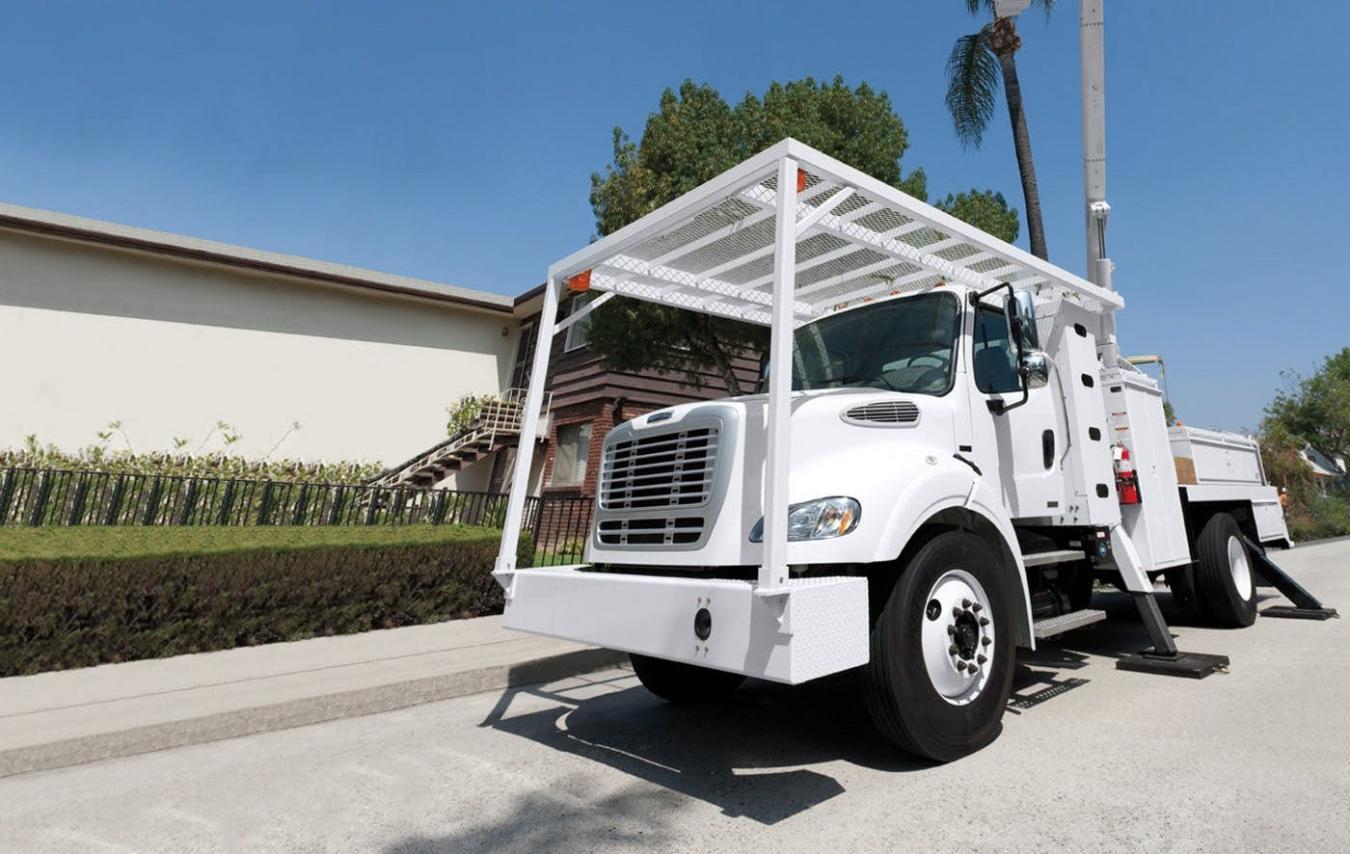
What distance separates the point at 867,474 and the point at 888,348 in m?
1.50

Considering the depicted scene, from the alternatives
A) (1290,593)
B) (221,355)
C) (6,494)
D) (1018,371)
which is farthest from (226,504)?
(1290,593)

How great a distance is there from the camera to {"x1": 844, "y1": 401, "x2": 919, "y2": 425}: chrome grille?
146 inches

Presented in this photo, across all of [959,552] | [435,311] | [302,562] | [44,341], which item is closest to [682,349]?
[302,562]

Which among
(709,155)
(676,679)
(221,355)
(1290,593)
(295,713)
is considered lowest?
(295,713)

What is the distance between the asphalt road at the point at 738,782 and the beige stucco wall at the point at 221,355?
1330cm

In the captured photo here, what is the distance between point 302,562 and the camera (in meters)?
6.78

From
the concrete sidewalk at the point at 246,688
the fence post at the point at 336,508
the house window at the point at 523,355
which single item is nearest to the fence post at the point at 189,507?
the fence post at the point at 336,508

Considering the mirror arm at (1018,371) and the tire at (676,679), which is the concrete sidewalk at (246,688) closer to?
the tire at (676,679)

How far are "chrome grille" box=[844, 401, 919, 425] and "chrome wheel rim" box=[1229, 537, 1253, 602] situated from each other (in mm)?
5109

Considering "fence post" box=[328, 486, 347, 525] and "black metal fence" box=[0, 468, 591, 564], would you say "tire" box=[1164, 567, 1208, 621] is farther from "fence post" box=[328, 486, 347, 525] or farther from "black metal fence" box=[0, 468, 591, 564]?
"fence post" box=[328, 486, 347, 525]

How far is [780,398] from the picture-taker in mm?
3088

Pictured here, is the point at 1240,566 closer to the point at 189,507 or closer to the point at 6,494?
the point at 189,507

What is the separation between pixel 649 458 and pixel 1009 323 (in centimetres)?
235

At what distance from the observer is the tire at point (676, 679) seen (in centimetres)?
474
